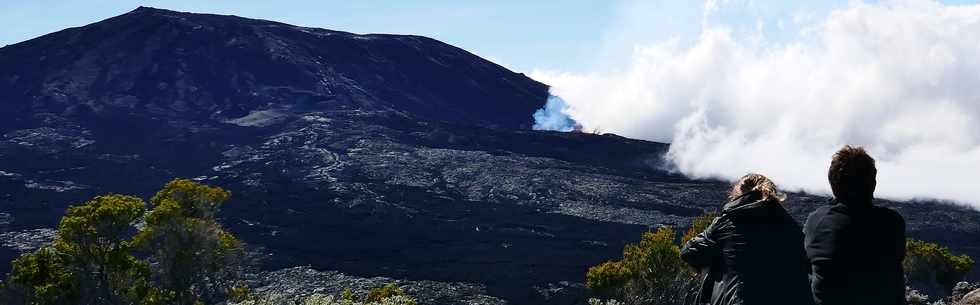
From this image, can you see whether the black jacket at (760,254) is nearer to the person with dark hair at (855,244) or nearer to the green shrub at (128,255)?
the person with dark hair at (855,244)

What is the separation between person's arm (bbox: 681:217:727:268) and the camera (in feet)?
17.6

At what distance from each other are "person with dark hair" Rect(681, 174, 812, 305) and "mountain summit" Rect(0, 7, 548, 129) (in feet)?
351

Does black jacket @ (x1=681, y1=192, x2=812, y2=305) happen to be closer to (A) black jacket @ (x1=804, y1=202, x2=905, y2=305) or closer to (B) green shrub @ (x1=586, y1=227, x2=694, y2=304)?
(A) black jacket @ (x1=804, y1=202, x2=905, y2=305)

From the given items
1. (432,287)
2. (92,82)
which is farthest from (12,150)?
(432,287)

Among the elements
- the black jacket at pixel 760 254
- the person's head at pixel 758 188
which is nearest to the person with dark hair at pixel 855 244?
the black jacket at pixel 760 254

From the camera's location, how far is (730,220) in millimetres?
5367

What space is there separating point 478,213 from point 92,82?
73.5 meters

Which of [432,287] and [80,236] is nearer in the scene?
[80,236]

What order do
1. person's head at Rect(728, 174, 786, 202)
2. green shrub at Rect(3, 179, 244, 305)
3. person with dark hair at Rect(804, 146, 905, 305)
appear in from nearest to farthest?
person with dark hair at Rect(804, 146, 905, 305), person's head at Rect(728, 174, 786, 202), green shrub at Rect(3, 179, 244, 305)

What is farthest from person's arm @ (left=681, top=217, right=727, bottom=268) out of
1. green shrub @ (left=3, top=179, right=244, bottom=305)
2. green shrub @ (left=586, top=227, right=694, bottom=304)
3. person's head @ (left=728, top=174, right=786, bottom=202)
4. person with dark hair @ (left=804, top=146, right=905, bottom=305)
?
green shrub @ (left=3, top=179, right=244, bottom=305)

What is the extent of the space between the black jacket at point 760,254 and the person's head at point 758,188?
0.12 feet

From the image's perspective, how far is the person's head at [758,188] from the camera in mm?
5324

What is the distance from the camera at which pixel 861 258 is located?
15.1 ft

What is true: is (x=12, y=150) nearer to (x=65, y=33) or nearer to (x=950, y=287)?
(x=65, y=33)
